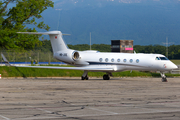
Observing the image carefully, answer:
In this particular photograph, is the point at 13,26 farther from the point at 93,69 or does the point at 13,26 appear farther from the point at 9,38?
the point at 93,69

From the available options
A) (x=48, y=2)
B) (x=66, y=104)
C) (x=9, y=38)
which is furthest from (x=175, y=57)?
(x=66, y=104)

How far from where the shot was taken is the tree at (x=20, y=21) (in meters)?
48.3

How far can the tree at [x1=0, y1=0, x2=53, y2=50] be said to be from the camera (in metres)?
48.3

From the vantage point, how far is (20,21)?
4959 centimetres

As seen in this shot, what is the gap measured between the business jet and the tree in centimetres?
1390

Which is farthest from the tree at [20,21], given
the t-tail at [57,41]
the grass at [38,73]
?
the t-tail at [57,41]

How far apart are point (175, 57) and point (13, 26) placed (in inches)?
1936

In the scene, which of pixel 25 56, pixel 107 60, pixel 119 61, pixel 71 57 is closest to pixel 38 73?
pixel 71 57

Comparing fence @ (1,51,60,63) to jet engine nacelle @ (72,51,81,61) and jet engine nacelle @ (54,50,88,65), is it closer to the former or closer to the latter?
jet engine nacelle @ (54,50,88,65)

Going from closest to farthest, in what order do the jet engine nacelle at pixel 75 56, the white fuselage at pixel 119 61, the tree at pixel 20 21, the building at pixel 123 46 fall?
the white fuselage at pixel 119 61
the jet engine nacelle at pixel 75 56
the tree at pixel 20 21
the building at pixel 123 46

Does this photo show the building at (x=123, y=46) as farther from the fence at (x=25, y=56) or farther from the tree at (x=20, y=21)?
the tree at (x=20, y=21)

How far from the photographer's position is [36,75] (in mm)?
38938

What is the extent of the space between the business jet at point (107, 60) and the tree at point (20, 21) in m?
13.9

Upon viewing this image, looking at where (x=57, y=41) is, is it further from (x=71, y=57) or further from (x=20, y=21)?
(x=20, y=21)
